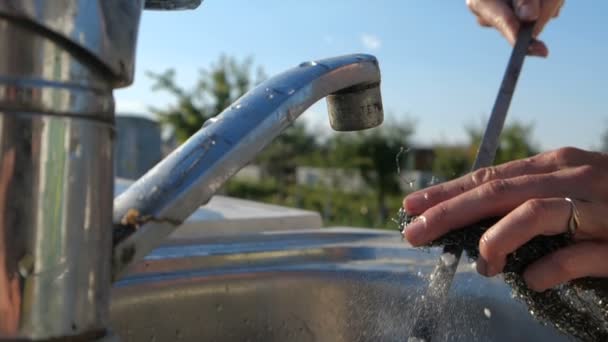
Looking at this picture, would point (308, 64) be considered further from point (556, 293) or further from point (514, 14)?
point (514, 14)

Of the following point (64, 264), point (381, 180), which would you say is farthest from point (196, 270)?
point (381, 180)

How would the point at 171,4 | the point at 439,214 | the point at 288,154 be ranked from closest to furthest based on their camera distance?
the point at 171,4, the point at 439,214, the point at 288,154

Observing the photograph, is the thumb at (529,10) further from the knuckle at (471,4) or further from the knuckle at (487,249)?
the knuckle at (487,249)

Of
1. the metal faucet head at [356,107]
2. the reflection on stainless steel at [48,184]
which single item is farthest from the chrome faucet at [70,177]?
the metal faucet head at [356,107]

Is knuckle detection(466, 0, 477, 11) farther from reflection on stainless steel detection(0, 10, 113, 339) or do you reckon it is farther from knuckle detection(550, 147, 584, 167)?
reflection on stainless steel detection(0, 10, 113, 339)

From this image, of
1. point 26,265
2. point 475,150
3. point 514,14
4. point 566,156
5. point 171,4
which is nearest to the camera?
point 26,265

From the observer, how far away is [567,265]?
1.51ft

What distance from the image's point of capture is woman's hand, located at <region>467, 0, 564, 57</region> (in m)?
0.76

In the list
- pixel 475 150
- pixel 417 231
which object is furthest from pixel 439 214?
pixel 475 150

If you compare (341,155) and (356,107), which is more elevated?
(356,107)

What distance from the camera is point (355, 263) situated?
80 cm

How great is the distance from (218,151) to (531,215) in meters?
0.23

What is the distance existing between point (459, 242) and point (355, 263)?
31 centimetres

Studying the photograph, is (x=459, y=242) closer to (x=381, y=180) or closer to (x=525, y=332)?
(x=525, y=332)
